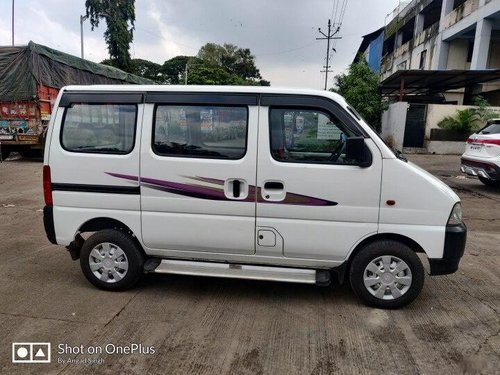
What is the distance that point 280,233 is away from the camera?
3.54 meters

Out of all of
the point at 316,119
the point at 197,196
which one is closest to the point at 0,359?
the point at 197,196

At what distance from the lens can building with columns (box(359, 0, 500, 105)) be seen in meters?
19.5

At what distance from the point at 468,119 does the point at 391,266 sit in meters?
15.2

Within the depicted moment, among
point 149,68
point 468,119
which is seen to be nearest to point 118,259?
point 468,119

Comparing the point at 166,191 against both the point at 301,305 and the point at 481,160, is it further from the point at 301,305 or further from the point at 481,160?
the point at 481,160

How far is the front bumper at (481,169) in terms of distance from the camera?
840cm

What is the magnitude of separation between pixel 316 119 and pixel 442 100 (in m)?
19.9

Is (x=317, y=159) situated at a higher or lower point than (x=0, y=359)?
higher

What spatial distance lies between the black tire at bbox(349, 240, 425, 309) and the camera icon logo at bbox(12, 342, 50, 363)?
2.56 metres

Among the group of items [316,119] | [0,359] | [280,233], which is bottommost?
[0,359]

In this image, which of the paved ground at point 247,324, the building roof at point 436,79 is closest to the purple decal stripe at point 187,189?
the paved ground at point 247,324

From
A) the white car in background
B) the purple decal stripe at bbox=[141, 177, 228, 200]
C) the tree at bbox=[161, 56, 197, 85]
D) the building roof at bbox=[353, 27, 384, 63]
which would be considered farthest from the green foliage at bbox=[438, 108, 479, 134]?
the tree at bbox=[161, 56, 197, 85]

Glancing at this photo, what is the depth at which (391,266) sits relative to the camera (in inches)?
137

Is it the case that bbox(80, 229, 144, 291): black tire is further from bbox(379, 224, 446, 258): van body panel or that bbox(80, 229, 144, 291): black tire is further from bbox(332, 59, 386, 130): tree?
bbox(332, 59, 386, 130): tree
